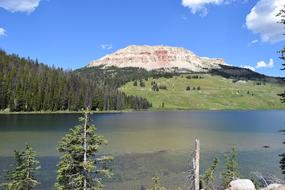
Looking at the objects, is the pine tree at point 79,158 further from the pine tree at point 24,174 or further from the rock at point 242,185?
the rock at point 242,185

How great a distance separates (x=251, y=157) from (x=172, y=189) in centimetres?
3435

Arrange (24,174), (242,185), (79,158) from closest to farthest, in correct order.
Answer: (79,158)
(242,185)
(24,174)

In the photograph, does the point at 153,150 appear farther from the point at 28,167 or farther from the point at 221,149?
the point at 28,167

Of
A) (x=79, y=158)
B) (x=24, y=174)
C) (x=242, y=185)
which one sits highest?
(x=79, y=158)

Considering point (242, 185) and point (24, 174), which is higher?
point (24, 174)

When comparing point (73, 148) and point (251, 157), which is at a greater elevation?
point (73, 148)

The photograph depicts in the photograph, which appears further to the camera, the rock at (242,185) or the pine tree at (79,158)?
the rock at (242,185)

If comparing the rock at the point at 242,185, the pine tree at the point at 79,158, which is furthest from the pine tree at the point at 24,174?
the rock at the point at 242,185

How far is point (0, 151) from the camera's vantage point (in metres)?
72.4

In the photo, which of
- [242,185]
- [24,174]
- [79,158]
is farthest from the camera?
[24,174]

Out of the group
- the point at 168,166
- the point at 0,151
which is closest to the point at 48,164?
the point at 0,151

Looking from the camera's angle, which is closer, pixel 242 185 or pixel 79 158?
pixel 79 158

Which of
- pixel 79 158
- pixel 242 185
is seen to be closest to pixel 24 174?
pixel 79 158

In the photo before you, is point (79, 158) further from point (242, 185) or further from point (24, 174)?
point (242, 185)
